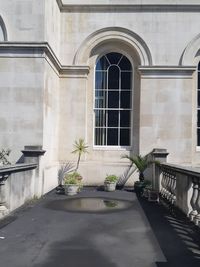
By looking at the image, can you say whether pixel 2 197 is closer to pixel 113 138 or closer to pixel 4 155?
pixel 4 155

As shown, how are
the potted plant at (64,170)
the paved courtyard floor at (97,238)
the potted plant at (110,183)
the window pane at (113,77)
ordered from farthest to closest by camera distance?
the window pane at (113,77)
the potted plant at (64,170)
the potted plant at (110,183)
the paved courtyard floor at (97,238)

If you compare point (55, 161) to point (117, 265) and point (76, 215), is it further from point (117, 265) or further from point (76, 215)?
point (117, 265)

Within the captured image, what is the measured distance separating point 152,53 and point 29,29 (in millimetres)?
6019

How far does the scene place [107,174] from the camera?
17.8m

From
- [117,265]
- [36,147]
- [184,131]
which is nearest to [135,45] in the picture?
[184,131]

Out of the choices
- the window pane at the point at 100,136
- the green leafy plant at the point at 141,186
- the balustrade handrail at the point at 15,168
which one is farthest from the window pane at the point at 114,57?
the balustrade handrail at the point at 15,168

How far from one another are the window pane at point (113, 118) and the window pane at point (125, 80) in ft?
3.88

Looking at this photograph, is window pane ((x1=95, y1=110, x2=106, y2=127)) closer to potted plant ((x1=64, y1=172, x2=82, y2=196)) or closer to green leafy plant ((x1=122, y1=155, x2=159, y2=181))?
green leafy plant ((x1=122, y1=155, x2=159, y2=181))

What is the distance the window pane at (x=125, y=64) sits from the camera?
18.8 metres

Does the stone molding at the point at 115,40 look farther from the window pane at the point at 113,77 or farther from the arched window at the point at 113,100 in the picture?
the window pane at the point at 113,77

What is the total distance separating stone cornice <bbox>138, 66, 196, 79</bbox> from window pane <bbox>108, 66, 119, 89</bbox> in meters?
1.33

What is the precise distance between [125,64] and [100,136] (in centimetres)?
346

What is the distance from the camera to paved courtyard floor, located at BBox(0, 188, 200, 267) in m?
6.35

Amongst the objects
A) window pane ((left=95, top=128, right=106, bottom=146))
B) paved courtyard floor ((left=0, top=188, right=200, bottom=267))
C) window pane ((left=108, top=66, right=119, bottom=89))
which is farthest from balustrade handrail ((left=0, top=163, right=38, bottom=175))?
window pane ((left=108, top=66, right=119, bottom=89))
